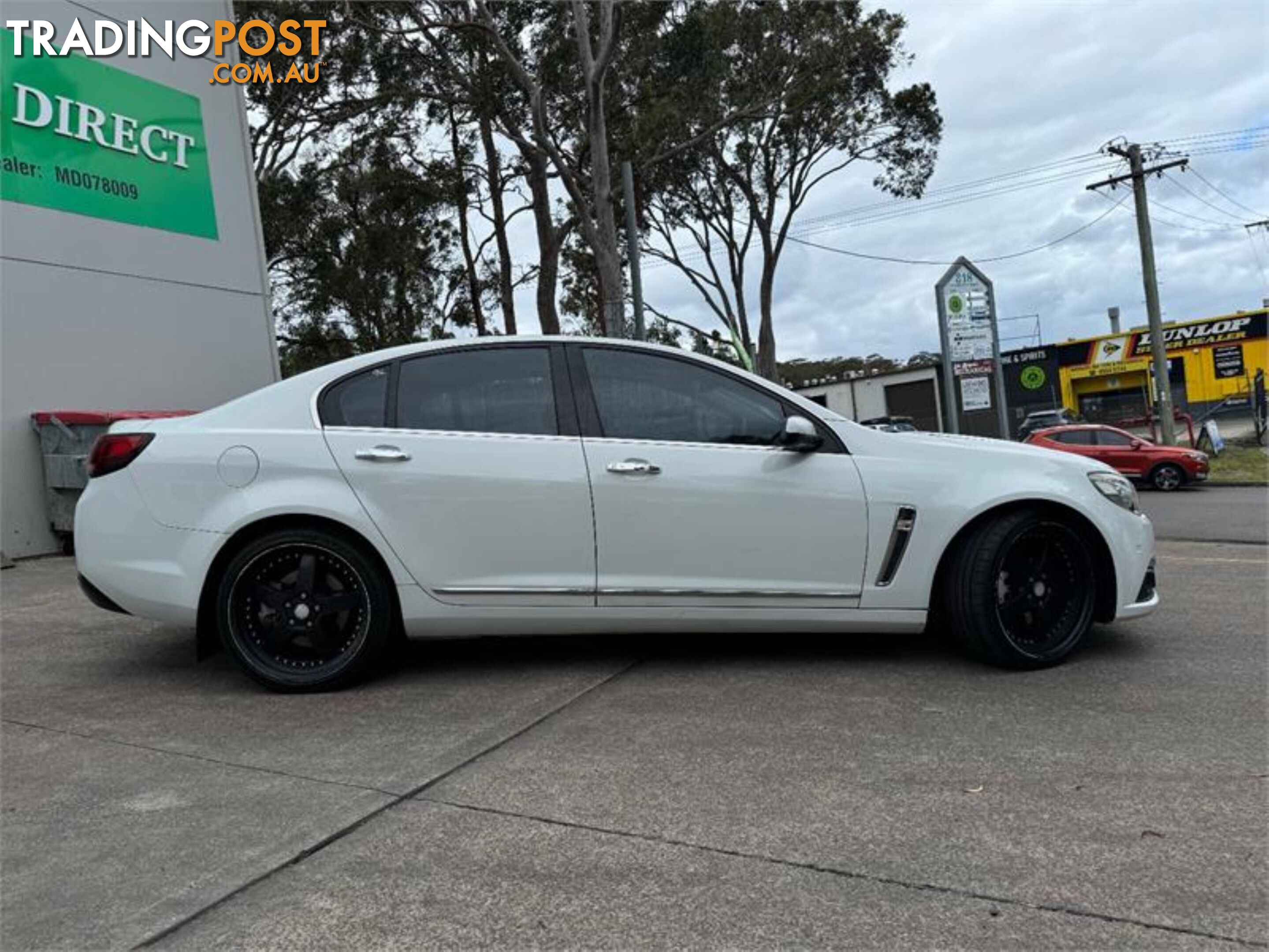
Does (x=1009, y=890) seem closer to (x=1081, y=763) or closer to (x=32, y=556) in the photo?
(x=1081, y=763)

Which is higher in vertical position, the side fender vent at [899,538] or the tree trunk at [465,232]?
the tree trunk at [465,232]

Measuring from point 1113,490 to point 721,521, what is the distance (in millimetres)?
1781

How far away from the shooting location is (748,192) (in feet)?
88.3

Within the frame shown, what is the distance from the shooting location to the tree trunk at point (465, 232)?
2455cm

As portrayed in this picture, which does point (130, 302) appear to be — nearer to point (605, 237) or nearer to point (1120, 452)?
point (605, 237)

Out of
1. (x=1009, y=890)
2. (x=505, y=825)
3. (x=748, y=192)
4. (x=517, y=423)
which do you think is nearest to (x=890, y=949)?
(x=1009, y=890)

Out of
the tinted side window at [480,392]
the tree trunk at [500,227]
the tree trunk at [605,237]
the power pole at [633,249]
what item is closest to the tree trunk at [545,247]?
the tree trunk at [500,227]

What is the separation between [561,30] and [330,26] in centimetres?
463

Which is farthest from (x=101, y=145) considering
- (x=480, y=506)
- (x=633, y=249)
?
(x=480, y=506)

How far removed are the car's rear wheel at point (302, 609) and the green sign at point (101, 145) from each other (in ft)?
26.0

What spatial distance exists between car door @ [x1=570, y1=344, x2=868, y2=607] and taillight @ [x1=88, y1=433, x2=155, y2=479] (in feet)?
6.37

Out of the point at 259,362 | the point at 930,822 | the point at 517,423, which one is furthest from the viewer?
the point at 259,362

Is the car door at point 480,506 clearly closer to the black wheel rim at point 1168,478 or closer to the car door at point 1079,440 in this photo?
the car door at point 1079,440

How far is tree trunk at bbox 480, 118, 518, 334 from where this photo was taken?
2453cm
